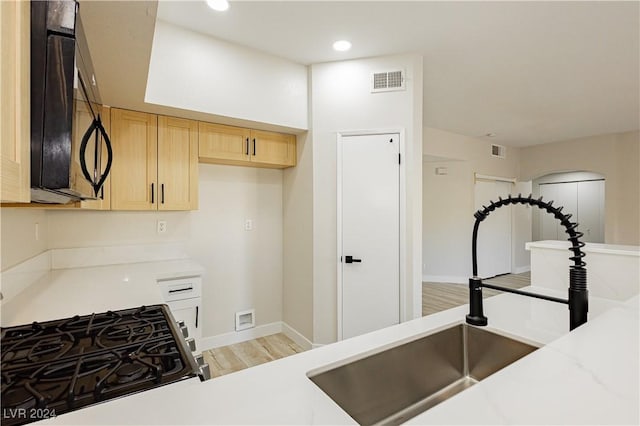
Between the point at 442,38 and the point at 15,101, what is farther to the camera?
the point at 442,38

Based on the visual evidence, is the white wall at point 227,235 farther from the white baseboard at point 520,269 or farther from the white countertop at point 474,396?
the white baseboard at point 520,269

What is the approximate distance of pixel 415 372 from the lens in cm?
100

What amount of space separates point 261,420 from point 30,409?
23.5 inches

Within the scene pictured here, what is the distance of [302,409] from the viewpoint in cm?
61

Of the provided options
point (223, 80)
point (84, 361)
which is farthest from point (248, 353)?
point (223, 80)

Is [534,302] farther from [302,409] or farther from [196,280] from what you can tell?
[196,280]

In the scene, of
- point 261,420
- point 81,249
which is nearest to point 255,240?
point 81,249

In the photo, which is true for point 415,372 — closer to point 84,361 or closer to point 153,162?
point 84,361

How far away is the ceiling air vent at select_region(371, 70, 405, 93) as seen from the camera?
2.80 metres

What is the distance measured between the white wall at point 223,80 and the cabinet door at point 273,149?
250 millimetres

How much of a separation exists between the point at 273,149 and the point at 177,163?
3.04 ft

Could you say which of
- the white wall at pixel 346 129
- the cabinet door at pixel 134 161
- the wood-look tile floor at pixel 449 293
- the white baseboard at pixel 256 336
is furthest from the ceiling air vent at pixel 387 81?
the wood-look tile floor at pixel 449 293

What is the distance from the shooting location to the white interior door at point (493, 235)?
19.8 ft

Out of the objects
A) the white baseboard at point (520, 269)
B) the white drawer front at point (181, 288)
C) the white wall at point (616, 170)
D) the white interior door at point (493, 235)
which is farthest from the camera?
the white baseboard at point (520, 269)
